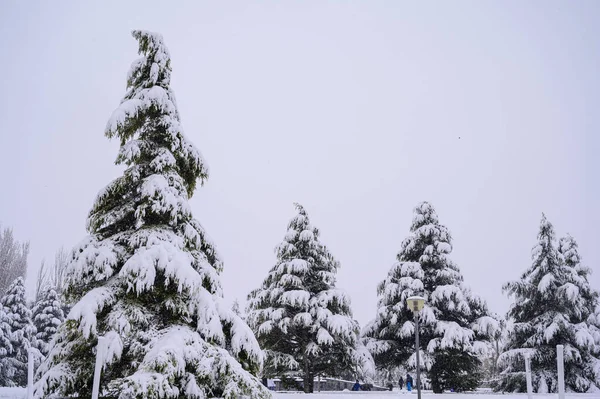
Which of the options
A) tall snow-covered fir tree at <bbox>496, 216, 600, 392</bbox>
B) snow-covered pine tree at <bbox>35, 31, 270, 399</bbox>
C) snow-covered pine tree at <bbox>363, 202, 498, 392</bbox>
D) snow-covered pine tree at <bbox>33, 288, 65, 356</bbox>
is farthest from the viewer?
snow-covered pine tree at <bbox>33, 288, 65, 356</bbox>

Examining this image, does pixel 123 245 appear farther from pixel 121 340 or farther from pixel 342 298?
pixel 342 298

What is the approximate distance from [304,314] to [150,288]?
1273 cm

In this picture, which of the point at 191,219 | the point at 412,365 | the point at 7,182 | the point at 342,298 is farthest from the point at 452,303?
the point at 7,182

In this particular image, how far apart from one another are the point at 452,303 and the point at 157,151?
15.9 metres

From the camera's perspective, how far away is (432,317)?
2430cm

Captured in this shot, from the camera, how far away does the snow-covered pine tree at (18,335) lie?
34.9 m

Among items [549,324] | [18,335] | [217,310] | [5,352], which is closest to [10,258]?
[18,335]

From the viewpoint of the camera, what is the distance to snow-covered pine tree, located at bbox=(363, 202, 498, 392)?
24.4m

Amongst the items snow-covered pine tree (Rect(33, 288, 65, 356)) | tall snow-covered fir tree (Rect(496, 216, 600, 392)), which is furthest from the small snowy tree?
tall snow-covered fir tree (Rect(496, 216, 600, 392))

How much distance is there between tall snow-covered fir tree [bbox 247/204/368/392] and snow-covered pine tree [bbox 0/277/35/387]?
17.4 meters

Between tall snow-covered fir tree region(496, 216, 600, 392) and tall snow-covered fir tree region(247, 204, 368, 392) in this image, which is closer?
tall snow-covered fir tree region(247, 204, 368, 392)

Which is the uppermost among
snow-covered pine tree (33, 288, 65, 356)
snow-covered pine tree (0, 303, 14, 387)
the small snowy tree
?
the small snowy tree

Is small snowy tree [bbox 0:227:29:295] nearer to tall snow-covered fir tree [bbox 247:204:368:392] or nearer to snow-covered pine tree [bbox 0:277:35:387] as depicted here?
snow-covered pine tree [bbox 0:277:35:387]

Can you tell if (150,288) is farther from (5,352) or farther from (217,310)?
(5,352)
